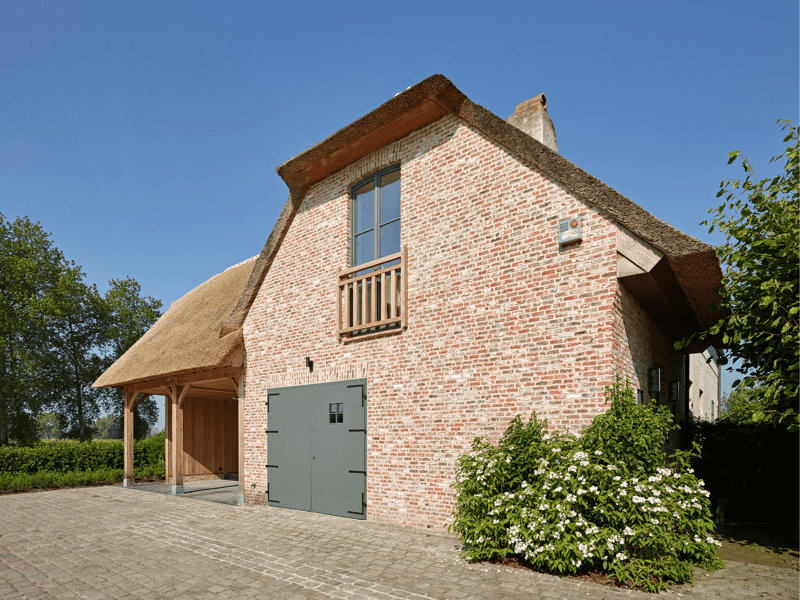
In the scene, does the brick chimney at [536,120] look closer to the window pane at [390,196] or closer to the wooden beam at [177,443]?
the window pane at [390,196]

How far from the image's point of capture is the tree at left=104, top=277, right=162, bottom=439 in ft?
117

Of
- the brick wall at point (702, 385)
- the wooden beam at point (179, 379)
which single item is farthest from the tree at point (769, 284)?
the wooden beam at point (179, 379)

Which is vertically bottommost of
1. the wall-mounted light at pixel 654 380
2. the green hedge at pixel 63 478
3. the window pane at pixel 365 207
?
the green hedge at pixel 63 478

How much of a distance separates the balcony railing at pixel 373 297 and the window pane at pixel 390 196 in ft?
2.56

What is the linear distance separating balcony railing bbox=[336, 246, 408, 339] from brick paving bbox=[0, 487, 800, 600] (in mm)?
3012

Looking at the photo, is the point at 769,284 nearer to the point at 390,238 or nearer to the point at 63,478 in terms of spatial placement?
the point at 390,238

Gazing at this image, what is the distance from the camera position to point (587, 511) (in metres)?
5.45

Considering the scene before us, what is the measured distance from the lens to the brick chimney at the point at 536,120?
972 cm

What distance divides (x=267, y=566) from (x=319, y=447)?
338 centimetres

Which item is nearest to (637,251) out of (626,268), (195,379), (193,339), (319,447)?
(626,268)

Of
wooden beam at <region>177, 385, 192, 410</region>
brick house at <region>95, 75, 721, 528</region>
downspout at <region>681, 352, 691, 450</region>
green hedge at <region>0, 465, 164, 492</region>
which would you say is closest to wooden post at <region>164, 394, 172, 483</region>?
green hedge at <region>0, 465, 164, 492</region>

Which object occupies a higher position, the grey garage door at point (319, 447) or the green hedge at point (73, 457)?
the grey garage door at point (319, 447)

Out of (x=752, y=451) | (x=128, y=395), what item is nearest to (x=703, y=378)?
(x=752, y=451)

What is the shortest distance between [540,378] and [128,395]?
1256 centimetres
